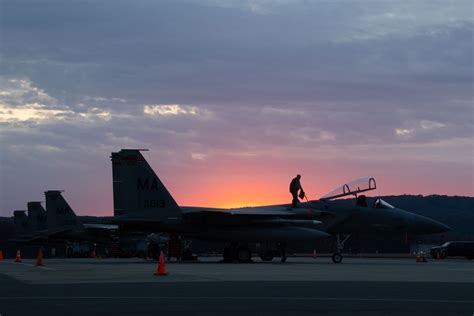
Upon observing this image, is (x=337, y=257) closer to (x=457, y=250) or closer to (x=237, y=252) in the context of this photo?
(x=237, y=252)

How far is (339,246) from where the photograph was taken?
41.4m

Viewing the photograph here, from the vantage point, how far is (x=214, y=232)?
41.6 m

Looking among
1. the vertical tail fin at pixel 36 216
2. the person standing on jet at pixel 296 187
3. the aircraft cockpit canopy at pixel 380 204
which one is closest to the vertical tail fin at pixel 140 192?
the person standing on jet at pixel 296 187

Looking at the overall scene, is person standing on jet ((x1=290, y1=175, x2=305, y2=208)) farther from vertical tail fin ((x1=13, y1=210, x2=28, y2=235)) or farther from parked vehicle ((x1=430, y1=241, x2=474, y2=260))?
vertical tail fin ((x1=13, y1=210, x2=28, y2=235))

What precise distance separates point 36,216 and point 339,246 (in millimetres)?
41978

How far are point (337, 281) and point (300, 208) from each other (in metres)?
19.6

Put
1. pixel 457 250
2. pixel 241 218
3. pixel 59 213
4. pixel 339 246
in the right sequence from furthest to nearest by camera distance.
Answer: pixel 59 213, pixel 457 250, pixel 339 246, pixel 241 218

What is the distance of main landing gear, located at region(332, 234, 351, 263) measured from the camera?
40.3 metres

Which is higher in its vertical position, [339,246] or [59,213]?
[59,213]

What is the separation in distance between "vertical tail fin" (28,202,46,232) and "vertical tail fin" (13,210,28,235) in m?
1.39

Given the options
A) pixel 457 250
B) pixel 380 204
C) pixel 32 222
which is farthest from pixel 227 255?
pixel 32 222

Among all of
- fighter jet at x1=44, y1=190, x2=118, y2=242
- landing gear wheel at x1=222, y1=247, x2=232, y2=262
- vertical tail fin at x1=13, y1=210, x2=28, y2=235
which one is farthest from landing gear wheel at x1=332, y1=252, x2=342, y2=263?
vertical tail fin at x1=13, y1=210, x2=28, y2=235
